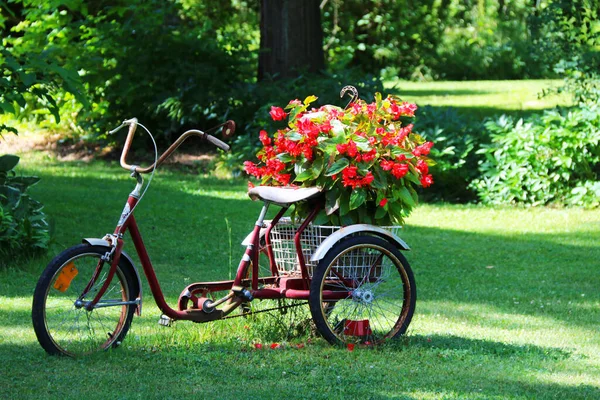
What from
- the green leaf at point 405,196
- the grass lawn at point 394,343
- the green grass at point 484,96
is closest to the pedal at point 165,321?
the grass lawn at point 394,343

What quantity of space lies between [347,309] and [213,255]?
11.1 feet

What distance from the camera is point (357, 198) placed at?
5520 mm

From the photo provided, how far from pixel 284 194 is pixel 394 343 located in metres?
1.06

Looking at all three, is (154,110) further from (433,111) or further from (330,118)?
(330,118)

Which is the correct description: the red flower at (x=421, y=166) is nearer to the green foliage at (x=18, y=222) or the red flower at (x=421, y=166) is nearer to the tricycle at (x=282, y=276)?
the tricycle at (x=282, y=276)

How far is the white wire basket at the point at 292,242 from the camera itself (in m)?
5.66

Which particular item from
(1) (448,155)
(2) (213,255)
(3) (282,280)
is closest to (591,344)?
(3) (282,280)

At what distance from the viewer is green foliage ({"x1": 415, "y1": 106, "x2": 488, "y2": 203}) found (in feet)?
40.1

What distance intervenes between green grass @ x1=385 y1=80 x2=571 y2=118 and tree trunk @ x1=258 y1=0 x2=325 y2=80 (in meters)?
1.65

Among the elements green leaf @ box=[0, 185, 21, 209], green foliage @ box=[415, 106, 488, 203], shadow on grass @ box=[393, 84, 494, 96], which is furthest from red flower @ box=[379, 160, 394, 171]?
shadow on grass @ box=[393, 84, 494, 96]

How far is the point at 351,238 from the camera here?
Result: 18.2 feet

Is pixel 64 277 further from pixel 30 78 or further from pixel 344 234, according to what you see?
pixel 30 78

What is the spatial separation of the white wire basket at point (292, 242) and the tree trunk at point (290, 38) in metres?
8.80

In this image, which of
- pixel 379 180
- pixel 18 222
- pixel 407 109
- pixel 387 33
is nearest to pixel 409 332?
pixel 379 180
